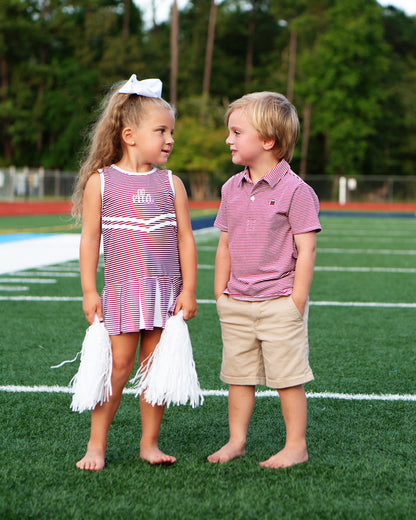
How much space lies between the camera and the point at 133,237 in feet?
9.80

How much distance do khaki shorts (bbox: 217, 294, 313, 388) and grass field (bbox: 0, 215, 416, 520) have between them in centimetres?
34

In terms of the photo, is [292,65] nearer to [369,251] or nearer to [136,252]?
[369,251]

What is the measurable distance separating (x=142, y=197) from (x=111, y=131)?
32 cm

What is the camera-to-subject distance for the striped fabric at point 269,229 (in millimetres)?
3006

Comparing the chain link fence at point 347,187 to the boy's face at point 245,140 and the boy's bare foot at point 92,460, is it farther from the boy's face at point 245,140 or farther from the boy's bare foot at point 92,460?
the boy's bare foot at point 92,460

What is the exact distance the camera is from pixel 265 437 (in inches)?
134

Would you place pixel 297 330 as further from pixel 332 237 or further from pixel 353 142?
pixel 353 142

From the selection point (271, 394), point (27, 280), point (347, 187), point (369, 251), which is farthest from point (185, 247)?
point (347, 187)

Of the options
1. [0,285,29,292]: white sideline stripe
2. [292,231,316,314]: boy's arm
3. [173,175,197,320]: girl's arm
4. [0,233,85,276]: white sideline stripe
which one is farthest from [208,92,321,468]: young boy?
[0,233,85,276]: white sideline stripe

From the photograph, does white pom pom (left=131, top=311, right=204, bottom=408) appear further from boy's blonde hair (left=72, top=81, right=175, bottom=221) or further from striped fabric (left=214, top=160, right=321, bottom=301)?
boy's blonde hair (left=72, top=81, right=175, bottom=221)

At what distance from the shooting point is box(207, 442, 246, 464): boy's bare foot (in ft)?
9.97

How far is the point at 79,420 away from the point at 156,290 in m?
0.96

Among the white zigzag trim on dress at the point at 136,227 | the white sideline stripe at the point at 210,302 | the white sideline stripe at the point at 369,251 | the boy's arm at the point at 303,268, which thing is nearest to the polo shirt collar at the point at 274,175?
the boy's arm at the point at 303,268

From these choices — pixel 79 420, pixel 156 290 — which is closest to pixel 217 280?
pixel 156 290
